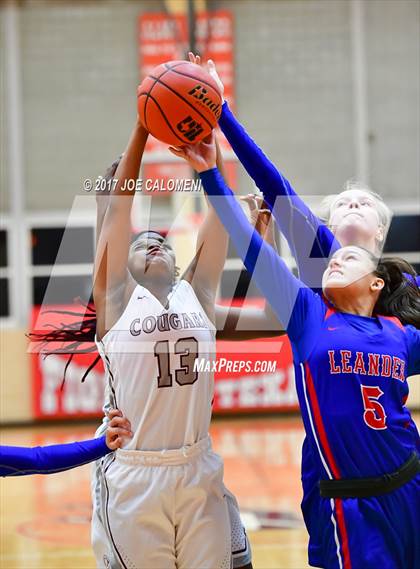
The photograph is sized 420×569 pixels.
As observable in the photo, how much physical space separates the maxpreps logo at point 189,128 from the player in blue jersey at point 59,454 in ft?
3.26

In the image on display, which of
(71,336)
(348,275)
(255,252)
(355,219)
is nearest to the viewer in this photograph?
(255,252)

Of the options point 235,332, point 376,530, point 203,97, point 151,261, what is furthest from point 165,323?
point 376,530

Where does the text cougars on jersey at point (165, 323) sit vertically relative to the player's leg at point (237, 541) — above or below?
above

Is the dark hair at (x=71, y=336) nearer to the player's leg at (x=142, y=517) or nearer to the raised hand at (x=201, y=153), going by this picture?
the player's leg at (x=142, y=517)

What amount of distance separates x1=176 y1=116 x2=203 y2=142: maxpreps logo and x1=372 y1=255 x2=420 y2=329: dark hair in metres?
0.75

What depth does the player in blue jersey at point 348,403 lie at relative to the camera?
262 cm

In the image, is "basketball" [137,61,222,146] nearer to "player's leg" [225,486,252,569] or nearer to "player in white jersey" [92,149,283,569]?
"player in white jersey" [92,149,283,569]

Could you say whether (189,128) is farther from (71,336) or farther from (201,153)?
(71,336)

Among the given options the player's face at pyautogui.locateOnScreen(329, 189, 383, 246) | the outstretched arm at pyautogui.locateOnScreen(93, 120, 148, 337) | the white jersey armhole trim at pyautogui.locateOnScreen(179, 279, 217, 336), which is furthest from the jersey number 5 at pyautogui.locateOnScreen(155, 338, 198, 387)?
the player's face at pyautogui.locateOnScreen(329, 189, 383, 246)

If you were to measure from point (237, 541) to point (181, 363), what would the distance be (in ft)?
2.34

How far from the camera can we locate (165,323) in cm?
303

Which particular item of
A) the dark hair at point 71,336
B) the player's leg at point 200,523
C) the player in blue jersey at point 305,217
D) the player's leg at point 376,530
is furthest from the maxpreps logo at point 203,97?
the player's leg at point 376,530

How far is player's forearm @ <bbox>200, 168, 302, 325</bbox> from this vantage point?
2.72m

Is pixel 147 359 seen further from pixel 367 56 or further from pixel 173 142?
pixel 367 56
